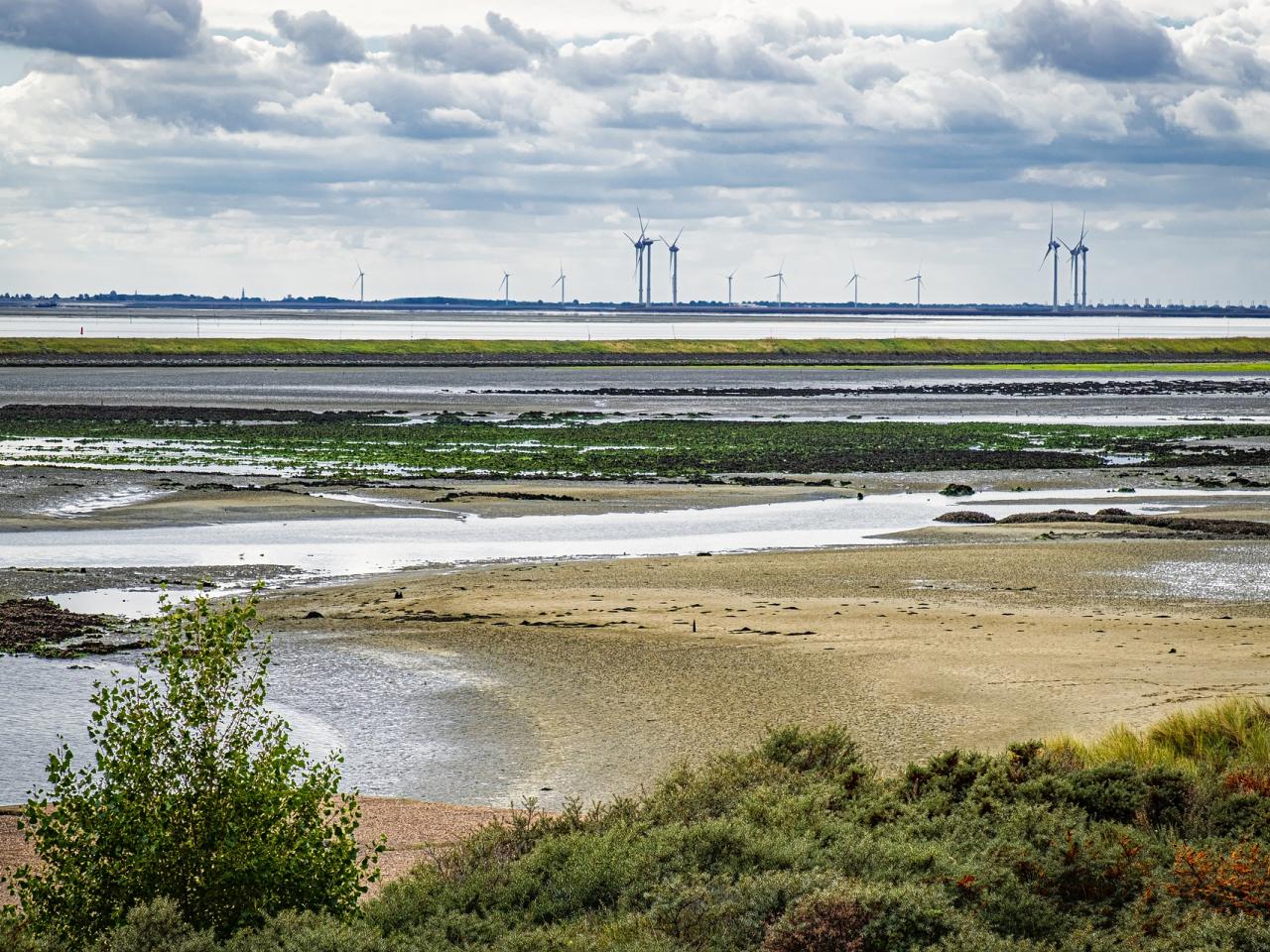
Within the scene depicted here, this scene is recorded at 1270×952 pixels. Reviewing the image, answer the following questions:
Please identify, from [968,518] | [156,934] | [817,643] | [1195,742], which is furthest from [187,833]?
Result: [968,518]

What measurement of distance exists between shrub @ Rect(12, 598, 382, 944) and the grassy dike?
109 meters

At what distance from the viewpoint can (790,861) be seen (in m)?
9.55

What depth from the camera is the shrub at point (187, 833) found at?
8.47 metres

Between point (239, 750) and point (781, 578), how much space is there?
650 inches

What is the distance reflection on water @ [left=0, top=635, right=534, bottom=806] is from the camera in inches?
554

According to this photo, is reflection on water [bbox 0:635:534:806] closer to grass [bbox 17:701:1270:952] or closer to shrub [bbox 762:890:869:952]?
grass [bbox 17:701:1270:952]

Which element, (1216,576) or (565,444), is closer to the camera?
(1216,576)

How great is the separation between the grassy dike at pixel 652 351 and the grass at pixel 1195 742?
351 ft

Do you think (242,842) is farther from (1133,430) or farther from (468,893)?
(1133,430)

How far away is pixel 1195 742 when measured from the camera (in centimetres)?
1316

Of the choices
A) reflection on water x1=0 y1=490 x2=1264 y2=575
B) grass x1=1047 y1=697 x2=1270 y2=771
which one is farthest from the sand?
reflection on water x1=0 y1=490 x2=1264 y2=575

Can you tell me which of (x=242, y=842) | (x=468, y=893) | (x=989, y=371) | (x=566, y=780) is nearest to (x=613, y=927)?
(x=468, y=893)

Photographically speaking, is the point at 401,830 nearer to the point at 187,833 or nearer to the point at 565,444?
the point at 187,833

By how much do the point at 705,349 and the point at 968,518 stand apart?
354ft
